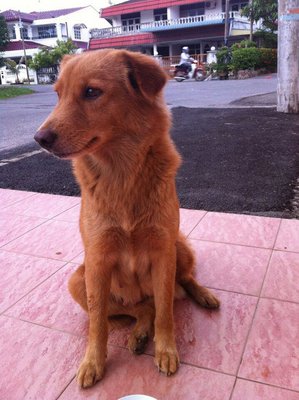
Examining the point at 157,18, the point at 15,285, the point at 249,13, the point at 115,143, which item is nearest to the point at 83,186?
the point at 115,143

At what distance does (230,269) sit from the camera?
2.81 m

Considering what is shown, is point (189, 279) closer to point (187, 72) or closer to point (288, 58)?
point (288, 58)

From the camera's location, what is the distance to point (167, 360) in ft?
6.35

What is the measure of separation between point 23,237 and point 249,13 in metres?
25.4

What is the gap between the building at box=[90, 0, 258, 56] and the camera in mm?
34406

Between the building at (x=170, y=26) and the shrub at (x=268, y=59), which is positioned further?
the building at (x=170, y=26)

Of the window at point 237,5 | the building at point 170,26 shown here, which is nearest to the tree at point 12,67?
the building at point 170,26

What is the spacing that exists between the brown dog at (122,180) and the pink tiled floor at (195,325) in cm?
12

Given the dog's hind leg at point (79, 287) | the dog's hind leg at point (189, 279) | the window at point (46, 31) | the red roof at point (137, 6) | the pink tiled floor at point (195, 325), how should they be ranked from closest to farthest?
the pink tiled floor at point (195, 325) → the dog's hind leg at point (79, 287) → the dog's hind leg at point (189, 279) → the red roof at point (137, 6) → the window at point (46, 31)

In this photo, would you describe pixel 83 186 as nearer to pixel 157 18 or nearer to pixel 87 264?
pixel 87 264

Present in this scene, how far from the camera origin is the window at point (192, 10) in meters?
36.5

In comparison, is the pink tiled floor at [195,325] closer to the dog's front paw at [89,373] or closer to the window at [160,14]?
the dog's front paw at [89,373]

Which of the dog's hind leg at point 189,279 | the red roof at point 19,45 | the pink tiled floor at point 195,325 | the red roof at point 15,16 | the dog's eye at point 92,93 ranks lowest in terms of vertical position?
the pink tiled floor at point 195,325

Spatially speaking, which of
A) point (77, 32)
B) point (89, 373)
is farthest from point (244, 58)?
point (77, 32)
